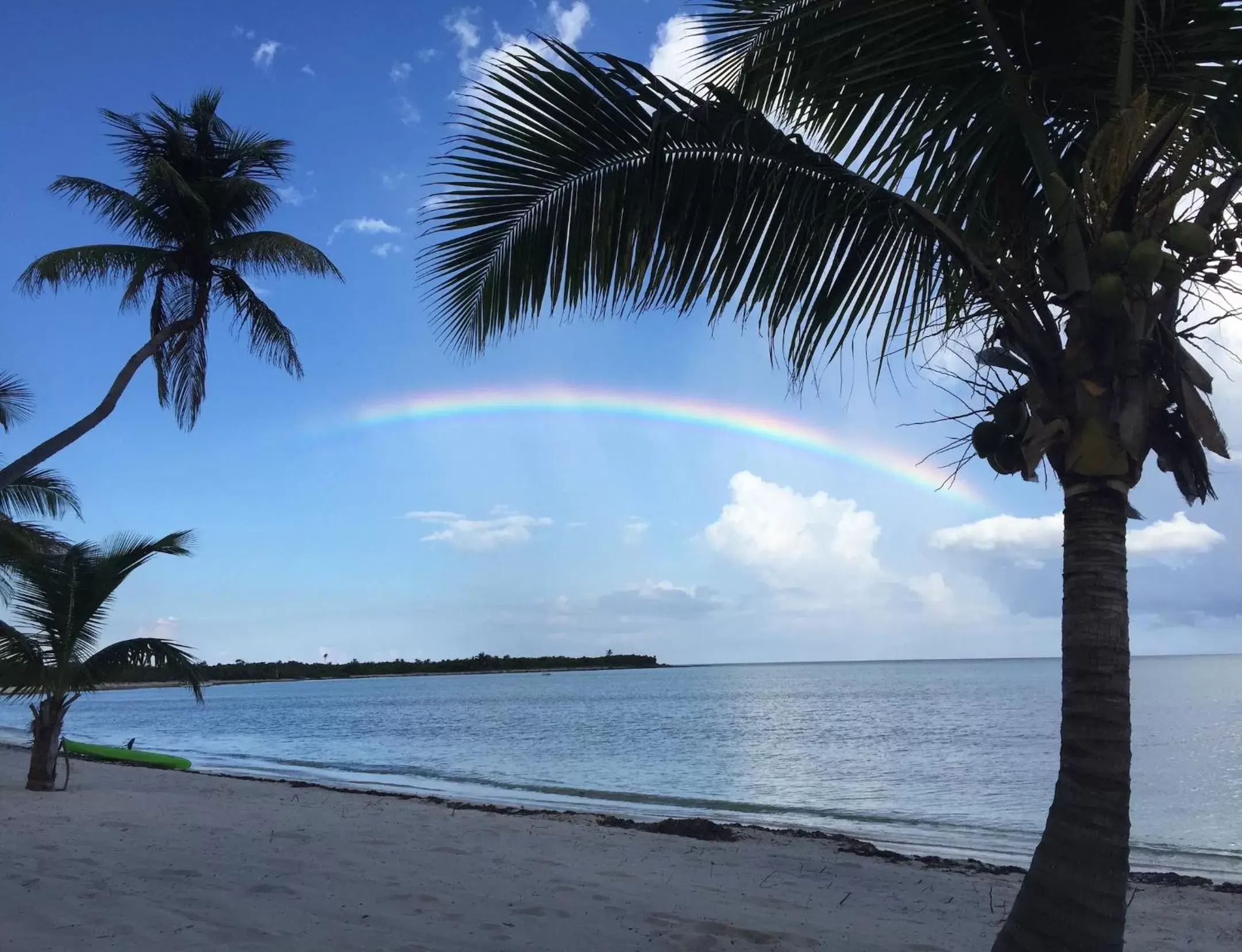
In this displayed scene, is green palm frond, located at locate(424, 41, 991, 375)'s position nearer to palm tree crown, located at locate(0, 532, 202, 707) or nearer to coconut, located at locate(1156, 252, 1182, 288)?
coconut, located at locate(1156, 252, 1182, 288)

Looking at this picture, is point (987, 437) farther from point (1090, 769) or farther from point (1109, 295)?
point (1090, 769)

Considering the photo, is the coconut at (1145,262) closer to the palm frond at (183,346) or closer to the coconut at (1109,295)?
the coconut at (1109,295)

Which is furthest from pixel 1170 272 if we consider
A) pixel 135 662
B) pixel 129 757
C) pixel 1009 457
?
pixel 129 757

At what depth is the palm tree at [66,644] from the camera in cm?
1103

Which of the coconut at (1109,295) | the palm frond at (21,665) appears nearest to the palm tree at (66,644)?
the palm frond at (21,665)

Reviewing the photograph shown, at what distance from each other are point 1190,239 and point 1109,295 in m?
0.37

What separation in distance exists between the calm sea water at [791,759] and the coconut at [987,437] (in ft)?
35.5

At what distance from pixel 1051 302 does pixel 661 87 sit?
67.2 inches

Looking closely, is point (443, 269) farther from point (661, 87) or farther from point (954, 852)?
point (954, 852)

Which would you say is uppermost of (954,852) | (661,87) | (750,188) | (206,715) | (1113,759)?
(661,87)

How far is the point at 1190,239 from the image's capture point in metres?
2.87

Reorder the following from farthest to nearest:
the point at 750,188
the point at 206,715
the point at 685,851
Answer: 1. the point at 206,715
2. the point at 685,851
3. the point at 750,188

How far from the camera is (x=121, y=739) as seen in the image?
3738 centimetres

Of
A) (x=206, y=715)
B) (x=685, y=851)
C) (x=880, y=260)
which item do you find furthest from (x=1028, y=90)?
(x=206, y=715)
